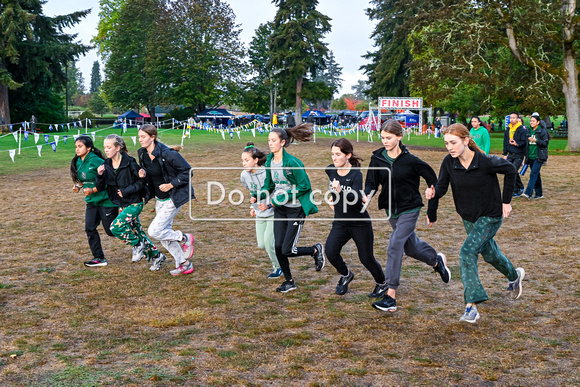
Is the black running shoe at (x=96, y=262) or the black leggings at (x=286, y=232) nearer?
the black leggings at (x=286, y=232)

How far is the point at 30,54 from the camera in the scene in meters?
49.1

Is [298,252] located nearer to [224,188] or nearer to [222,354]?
[222,354]

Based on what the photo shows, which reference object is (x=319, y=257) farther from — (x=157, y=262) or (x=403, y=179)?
(x=157, y=262)

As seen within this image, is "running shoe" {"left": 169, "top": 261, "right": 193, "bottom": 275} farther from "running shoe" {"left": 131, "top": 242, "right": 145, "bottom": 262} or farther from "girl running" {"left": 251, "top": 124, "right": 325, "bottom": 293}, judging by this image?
"girl running" {"left": 251, "top": 124, "right": 325, "bottom": 293}

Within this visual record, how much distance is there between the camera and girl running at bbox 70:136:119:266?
755 centimetres

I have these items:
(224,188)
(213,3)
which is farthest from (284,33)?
(224,188)

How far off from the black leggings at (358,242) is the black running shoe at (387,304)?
0.40 m

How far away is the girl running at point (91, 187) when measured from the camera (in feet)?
24.8

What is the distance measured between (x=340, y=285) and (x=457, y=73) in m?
26.5

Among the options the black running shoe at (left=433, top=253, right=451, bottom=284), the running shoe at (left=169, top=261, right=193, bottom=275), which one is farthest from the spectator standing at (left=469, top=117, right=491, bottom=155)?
the running shoe at (left=169, top=261, right=193, bottom=275)

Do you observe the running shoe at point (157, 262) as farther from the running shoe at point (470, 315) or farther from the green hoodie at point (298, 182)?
the running shoe at point (470, 315)
